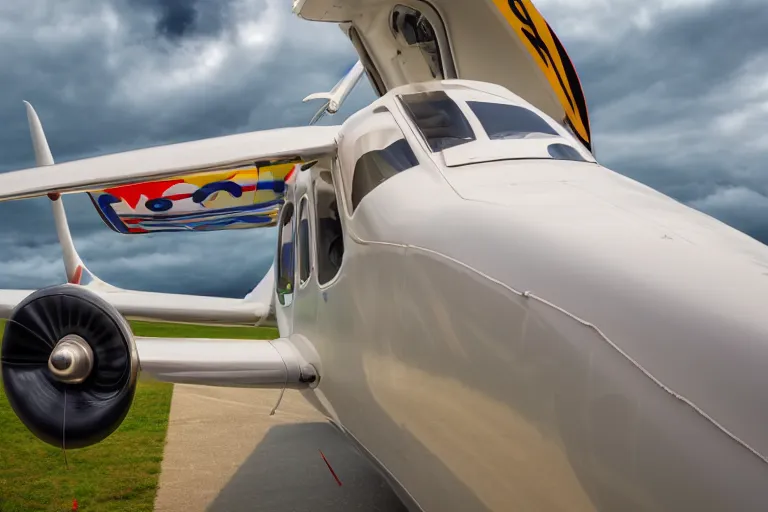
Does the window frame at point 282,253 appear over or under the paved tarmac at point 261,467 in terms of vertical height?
over

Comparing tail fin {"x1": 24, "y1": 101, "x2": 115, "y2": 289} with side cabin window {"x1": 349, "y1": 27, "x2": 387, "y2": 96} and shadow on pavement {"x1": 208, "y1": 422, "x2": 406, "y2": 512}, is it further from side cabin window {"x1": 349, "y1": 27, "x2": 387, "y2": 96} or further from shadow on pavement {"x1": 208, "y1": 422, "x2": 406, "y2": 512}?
side cabin window {"x1": 349, "y1": 27, "x2": 387, "y2": 96}

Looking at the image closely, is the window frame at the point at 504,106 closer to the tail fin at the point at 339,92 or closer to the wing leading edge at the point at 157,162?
the wing leading edge at the point at 157,162

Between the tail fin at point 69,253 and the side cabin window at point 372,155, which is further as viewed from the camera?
the tail fin at point 69,253

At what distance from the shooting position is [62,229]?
13.7 m

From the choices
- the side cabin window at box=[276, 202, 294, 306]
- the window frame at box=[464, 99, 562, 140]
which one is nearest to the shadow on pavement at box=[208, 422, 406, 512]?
the side cabin window at box=[276, 202, 294, 306]

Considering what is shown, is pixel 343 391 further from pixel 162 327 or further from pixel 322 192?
pixel 162 327

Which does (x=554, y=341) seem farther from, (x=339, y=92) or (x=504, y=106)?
(x=339, y=92)


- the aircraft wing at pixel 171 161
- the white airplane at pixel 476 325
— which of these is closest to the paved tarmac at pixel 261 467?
the white airplane at pixel 476 325

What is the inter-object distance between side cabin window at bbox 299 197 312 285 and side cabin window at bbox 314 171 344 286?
0.35 meters

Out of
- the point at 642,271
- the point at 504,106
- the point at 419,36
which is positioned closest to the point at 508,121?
the point at 504,106

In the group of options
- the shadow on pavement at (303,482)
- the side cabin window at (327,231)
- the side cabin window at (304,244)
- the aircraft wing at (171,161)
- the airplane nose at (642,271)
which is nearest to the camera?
the airplane nose at (642,271)

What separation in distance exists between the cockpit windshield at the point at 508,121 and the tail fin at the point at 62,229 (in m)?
10.1

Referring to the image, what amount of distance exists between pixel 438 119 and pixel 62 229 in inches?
465

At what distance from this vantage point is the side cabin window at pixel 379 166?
13.0 ft
